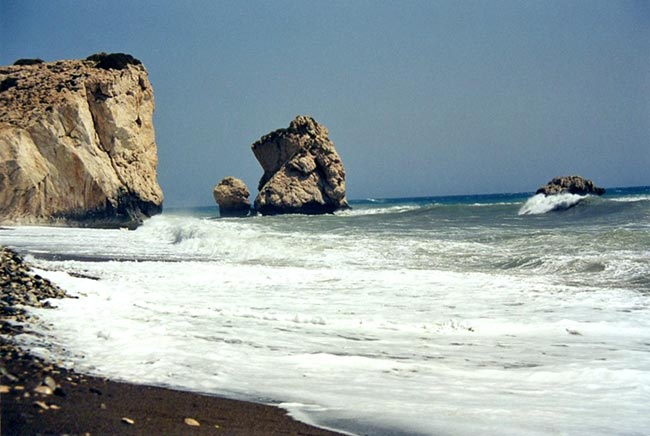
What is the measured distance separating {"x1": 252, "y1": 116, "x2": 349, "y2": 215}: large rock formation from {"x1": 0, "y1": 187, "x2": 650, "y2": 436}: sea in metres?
38.5

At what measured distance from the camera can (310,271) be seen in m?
11.6

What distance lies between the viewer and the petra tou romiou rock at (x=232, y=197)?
180 ft

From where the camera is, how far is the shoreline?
303 cm

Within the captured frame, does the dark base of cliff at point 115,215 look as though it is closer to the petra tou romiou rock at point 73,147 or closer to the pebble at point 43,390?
the petra tou romiou rock at point 73,147

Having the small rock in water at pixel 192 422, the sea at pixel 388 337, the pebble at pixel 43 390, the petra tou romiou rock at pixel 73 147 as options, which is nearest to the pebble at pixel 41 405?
the pebble at pixel 43 390

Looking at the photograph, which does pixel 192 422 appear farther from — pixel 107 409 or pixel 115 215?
pixel 115 215

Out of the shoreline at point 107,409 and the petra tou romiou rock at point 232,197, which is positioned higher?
the petra tou romiou rock at point 232,197

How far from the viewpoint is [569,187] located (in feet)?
149

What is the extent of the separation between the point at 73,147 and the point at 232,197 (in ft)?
79.8

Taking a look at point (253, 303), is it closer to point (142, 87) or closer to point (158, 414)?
point (158, 414)

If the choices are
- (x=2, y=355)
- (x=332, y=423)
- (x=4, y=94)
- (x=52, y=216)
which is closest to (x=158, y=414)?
(x=332, y=423)

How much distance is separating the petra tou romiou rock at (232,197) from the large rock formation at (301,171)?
7.40 ft

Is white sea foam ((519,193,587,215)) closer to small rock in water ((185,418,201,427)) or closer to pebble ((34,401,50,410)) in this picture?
small rock in water ((185,418,201,427))

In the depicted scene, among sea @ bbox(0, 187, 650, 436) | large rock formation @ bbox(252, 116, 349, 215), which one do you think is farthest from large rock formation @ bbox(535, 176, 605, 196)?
sea @ bbox(0, 187, 650, 436)
